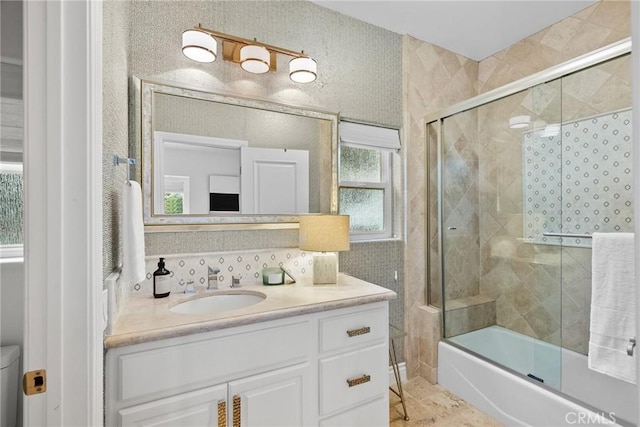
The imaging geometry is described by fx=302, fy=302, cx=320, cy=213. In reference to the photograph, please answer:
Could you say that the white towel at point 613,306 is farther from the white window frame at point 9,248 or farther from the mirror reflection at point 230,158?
the white window frame at point 9,248

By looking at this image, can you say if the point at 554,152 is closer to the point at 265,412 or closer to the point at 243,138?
the point at 243,138

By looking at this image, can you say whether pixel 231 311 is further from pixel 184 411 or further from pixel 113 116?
pixel 113 116

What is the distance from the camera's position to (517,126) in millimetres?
1975

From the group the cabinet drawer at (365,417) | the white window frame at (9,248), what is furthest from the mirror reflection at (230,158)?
the cabinet drawer at (365,417)

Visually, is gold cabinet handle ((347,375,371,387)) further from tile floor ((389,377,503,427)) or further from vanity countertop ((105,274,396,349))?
tile floor ((389,377,503,427))

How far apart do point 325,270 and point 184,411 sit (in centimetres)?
88

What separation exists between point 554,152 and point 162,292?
2354 millimetres

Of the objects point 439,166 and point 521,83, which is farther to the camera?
point 439,166

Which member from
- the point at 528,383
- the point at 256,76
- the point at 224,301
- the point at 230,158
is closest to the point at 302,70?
the point at 256,76

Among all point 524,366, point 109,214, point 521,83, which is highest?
point 521,83

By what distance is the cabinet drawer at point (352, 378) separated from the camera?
1325 mm

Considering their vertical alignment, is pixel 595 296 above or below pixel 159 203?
below

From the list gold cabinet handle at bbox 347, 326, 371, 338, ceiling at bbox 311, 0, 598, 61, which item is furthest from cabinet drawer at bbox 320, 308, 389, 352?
ceiling at bbox 311, 0, 598, 61

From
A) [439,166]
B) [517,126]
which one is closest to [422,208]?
[439,166]
